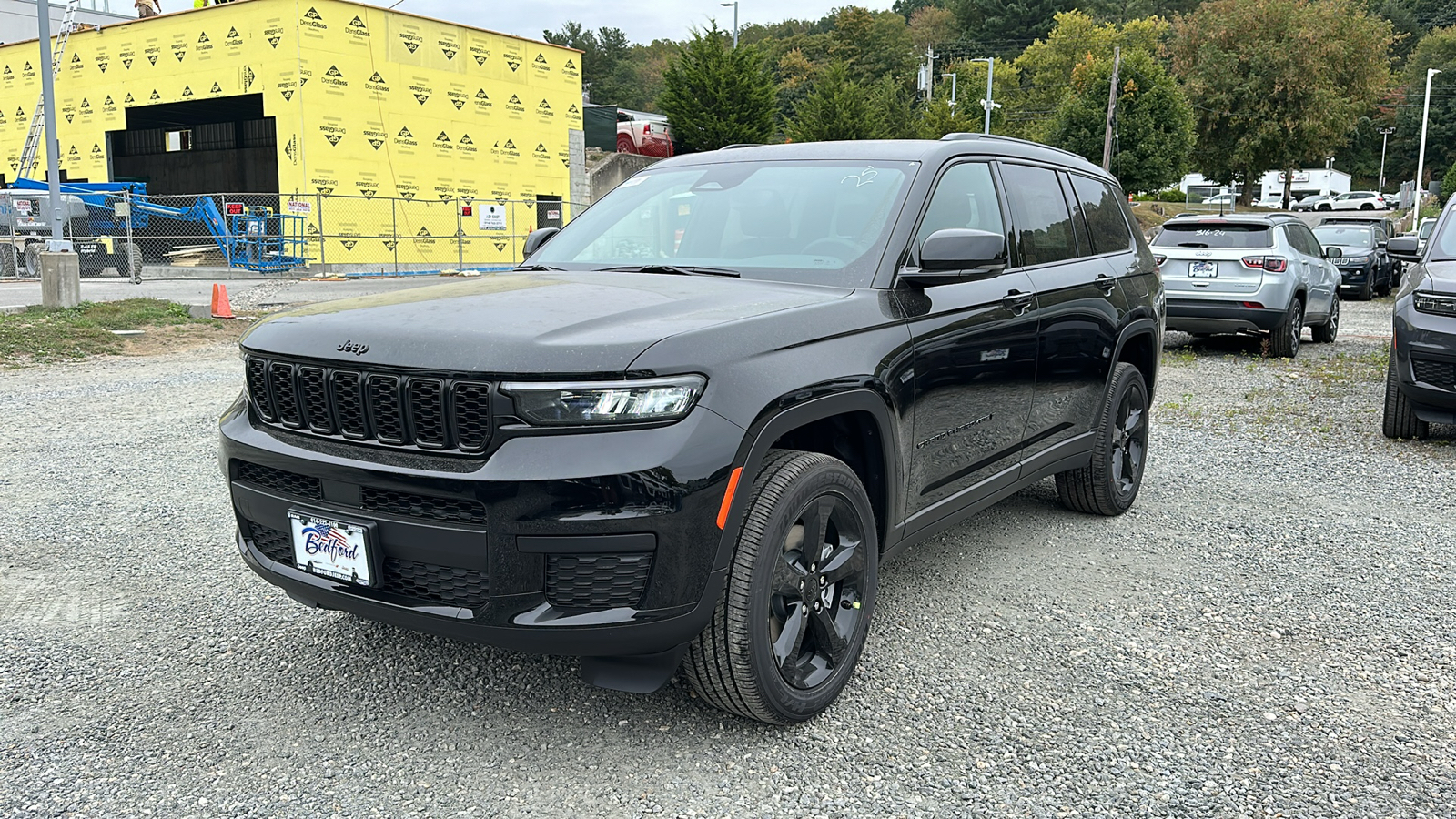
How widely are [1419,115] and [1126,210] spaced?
9735 cm

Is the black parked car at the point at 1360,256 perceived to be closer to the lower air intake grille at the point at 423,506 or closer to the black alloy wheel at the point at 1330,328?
the black alloy wheel at the point at 1330,328

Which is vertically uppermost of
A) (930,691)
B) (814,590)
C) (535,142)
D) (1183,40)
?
(1183,40)

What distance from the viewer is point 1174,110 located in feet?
159

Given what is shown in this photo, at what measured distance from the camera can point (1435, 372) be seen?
716cm

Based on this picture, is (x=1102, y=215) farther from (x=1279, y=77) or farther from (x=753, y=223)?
(x=1279, y=77)

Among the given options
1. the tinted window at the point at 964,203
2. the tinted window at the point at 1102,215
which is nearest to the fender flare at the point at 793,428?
the tinted window at the point at 964,203

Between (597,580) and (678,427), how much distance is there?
0.44 m

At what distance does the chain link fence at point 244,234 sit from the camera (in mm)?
24859

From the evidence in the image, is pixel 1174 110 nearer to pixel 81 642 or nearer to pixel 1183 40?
pixel 1183 40

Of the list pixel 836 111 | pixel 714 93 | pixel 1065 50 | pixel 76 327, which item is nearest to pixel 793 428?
pixel 76 327

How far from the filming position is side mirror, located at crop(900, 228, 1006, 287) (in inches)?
141

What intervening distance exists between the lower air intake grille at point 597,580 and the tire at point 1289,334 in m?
11.7

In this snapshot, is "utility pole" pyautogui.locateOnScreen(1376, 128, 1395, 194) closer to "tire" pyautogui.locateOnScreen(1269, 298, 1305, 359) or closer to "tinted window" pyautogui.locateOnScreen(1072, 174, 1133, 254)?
"tire" pyautogui.locateOnScreen(1269, 298, 1305, 359)

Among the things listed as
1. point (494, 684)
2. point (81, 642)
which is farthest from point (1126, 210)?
point (81, 642)
